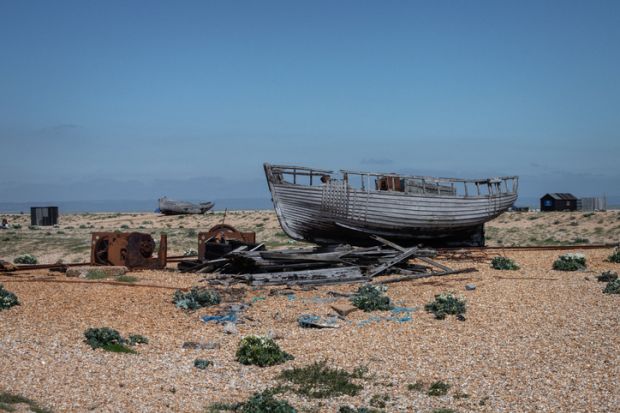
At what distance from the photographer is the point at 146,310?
1650cm

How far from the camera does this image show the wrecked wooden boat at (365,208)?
2602cm

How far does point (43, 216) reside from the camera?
66875mm

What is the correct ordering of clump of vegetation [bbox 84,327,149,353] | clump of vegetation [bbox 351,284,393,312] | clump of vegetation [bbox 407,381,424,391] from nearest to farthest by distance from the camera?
clump of vegetation [bbox 407,381,424,391], clump of vegetation [bbox 84,327,149,353], clump of vegetation [bbox 351,284,393,312]

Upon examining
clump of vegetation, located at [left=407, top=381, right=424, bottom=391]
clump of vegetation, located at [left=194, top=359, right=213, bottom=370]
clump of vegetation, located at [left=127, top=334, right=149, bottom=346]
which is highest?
clump of vegetation, located at [left=127, top=334, right=149, bottom=346]

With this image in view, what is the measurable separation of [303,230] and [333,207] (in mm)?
1820

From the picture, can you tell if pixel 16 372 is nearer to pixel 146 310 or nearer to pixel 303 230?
pixel 146 310

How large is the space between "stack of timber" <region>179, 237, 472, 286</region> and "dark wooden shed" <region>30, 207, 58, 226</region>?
158ft

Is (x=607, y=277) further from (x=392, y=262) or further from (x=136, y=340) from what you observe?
(x=136, y=340)

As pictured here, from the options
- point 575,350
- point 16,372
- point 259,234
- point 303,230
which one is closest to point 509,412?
point 575,350

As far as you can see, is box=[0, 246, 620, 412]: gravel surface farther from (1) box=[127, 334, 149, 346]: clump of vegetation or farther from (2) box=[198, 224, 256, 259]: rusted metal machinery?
(2) box=[198, 224, 256, 259]: rusted metal machinery

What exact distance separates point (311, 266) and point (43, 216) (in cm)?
5263

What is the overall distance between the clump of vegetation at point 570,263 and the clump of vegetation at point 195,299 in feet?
41.9

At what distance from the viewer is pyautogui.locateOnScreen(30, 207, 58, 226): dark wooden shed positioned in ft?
217

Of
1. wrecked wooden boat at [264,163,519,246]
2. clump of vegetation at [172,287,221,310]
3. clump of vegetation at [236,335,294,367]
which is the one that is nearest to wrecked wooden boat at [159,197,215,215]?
wrecked wooden boat at [264,163,519,246]
